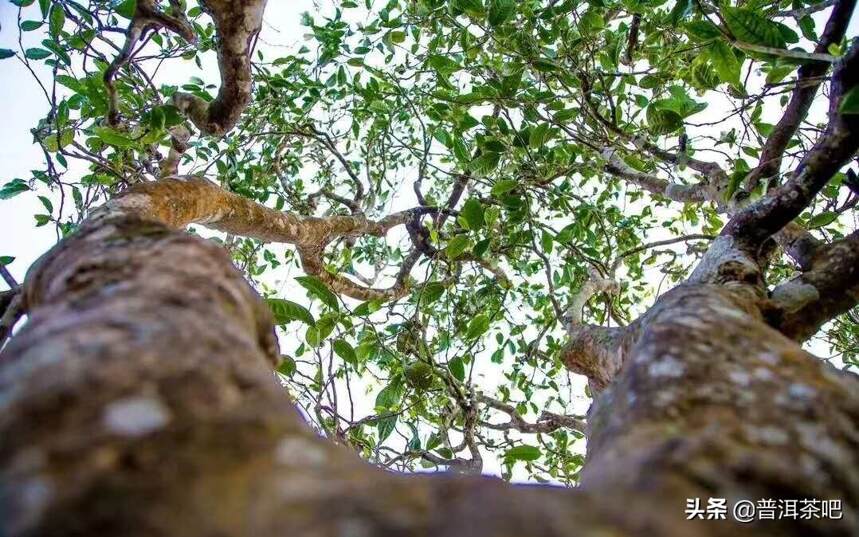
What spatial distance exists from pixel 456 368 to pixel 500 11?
4.98ft

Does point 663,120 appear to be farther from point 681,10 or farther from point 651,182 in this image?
point 651,182

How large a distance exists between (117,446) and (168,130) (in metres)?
2.11

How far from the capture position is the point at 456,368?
2.40m

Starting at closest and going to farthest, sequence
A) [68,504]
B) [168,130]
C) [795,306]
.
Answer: [68,504]
[795,306]
[168,130]

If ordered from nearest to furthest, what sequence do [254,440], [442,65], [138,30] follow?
[254,440], [138,30], [442,65]

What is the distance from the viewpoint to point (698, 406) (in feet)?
2.14

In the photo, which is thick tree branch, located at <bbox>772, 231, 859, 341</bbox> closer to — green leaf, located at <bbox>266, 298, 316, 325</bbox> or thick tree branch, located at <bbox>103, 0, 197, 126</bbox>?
green leaf, located at <bbox>266, 298, 316, 325</bbox>

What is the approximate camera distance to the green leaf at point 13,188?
2.24 meters

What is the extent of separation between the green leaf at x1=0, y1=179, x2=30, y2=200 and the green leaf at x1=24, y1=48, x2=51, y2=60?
51 cm

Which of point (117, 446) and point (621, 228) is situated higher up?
point (621, 228)

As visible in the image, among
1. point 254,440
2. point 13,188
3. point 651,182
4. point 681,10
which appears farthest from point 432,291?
point 254,440

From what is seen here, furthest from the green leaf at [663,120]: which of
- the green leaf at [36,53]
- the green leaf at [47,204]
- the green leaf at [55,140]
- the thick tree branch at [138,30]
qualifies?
the green leaf at [47,204]


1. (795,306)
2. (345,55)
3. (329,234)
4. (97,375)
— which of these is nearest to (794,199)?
(795,306)

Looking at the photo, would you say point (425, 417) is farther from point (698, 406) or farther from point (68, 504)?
point (68, 504)
